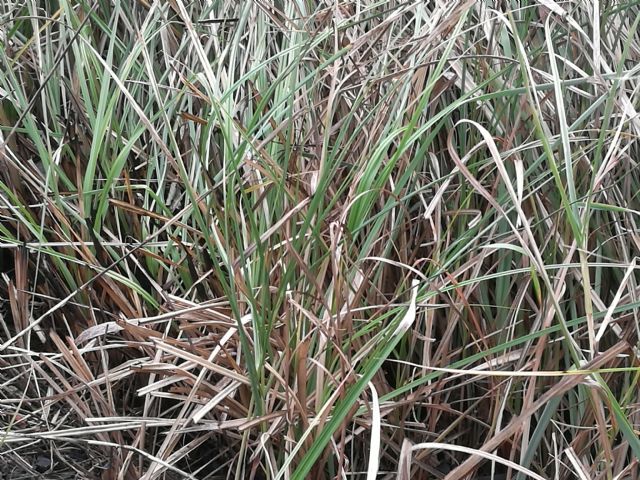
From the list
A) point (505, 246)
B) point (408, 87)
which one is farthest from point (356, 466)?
point (408, 87)

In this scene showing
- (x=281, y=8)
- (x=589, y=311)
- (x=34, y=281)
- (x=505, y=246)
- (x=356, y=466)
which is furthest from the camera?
(x=281, y=8)

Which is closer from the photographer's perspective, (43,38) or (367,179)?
(367,179)

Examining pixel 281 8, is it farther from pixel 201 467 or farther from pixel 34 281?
pixel 201 467

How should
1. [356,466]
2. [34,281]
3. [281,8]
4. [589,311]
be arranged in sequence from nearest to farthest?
[589,311] < [356,466] < [34,281] < [281,8]

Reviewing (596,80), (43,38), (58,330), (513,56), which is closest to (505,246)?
(596,80)

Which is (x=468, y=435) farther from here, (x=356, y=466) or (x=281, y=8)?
(x=281, y=8)

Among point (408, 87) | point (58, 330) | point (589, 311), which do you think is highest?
point (408, 87)

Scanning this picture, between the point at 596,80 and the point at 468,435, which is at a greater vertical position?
the point at 596,80
